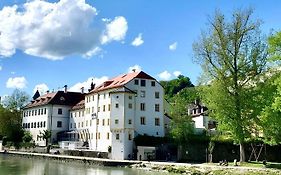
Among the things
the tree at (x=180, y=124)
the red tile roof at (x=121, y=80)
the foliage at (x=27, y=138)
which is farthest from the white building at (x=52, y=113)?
the tree at (x=180, y=124)

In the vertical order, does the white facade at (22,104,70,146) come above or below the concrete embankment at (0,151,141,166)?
above

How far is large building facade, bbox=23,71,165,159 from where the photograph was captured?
202 ft

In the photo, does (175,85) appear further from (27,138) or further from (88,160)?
(88,160)

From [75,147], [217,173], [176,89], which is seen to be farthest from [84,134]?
[176,89]

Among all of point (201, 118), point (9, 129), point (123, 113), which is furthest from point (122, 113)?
point (9, 129)

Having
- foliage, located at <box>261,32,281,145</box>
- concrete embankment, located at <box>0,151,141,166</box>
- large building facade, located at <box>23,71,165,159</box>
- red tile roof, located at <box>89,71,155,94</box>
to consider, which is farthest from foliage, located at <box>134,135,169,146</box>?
foliage, located at <box>261,32,281,145</box>

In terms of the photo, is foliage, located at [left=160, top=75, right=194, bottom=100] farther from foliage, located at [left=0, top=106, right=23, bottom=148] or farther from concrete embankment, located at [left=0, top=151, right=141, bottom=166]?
concrete embankment, located at [left=0, top=151, right=141, bottom=166]

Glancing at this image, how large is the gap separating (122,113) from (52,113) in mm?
31490

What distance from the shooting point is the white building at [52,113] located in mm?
88844

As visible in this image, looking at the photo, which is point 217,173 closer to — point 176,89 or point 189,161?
point 189,161

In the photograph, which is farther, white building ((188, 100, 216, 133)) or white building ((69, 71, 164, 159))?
white building ((188, 100, 216, 133))

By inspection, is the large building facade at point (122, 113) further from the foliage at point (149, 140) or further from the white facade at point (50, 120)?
the white facade at point (50, 120)

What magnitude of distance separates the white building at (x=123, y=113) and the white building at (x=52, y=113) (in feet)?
44.2

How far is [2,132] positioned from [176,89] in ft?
209
